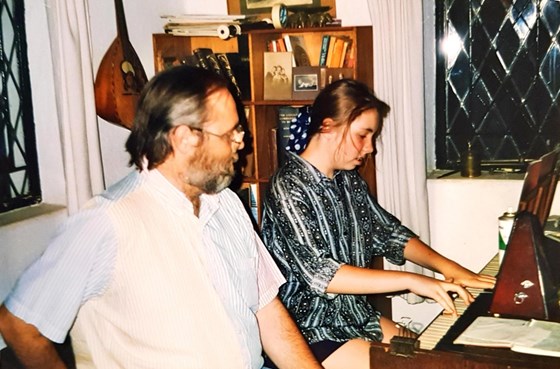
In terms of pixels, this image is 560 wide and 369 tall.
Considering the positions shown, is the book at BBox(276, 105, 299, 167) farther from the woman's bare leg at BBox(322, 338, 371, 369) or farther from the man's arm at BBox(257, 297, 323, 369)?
the man's arm at BBox(257, 297, 323, 369)

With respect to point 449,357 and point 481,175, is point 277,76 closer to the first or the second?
point 481,175

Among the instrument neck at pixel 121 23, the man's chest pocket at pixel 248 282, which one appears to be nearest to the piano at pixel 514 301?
the man's chest pocket at pixel 248 282

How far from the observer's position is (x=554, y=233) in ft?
6.86

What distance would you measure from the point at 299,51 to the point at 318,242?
52.3 inches

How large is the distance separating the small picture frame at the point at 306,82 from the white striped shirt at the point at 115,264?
4.40 ft

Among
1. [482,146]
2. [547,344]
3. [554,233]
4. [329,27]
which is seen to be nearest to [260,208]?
[329,27]

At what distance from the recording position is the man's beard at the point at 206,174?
1.37 metres

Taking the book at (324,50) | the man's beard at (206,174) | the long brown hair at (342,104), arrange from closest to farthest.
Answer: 1. the man's beard at (206,174)
2. the long brown hair at (342,104)
3. the book at (324,50)

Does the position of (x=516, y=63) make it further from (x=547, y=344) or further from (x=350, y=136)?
(x=547, y=344)

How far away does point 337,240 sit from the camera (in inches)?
77.8

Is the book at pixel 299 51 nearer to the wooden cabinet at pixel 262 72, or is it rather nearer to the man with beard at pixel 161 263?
the wooden cabinet at pixel 262 72

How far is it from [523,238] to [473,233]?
Result: 140 centimetres

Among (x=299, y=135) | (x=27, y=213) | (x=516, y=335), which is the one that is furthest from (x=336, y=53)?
(x=516, y=335)

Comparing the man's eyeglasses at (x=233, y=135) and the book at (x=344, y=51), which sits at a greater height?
the book at (x=344, y=51)
